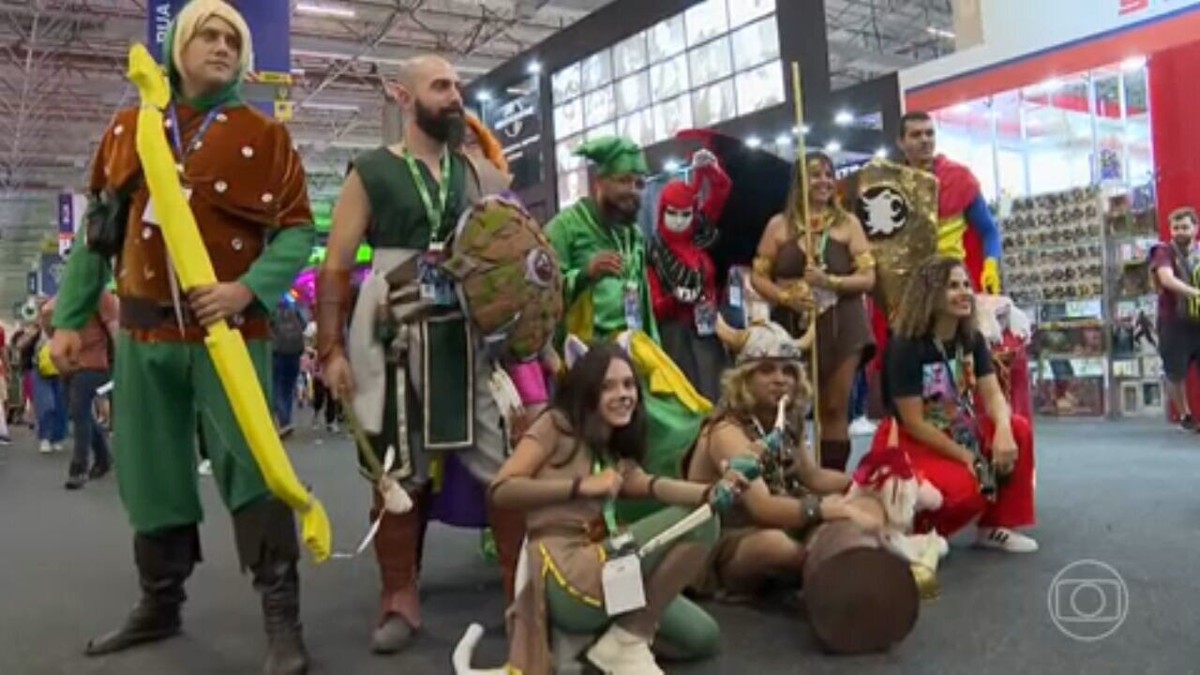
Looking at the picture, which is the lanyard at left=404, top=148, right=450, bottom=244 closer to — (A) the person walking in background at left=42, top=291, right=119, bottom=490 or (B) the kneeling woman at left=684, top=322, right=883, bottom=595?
(B) the kneeling woman at left=684, top=322, right=883, bottom=595

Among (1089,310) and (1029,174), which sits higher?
(1029,174)

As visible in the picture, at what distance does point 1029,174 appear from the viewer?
33.9 ft

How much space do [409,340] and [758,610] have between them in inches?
44.5

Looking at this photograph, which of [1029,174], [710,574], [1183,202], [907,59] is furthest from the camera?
[907,59]

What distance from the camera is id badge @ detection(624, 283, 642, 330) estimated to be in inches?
119

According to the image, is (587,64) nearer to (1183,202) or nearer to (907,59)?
(1183,202)

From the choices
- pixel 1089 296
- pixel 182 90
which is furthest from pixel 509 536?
pixel 1089 296

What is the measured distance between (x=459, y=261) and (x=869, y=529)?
3.60 feet

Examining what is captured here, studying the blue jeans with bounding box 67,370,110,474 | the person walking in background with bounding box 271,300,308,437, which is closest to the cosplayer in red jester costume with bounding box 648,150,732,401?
the blue jeans with bounding box 67,370,110,474

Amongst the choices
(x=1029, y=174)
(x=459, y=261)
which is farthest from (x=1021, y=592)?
(x=1029, y=174)

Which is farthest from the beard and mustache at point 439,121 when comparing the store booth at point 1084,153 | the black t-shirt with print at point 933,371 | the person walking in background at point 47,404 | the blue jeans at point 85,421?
the person walking in background at point 47,404

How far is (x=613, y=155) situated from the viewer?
302 cm

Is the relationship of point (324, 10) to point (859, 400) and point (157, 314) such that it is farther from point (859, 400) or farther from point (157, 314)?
point (157, 314)

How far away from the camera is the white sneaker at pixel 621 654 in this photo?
213 cm
